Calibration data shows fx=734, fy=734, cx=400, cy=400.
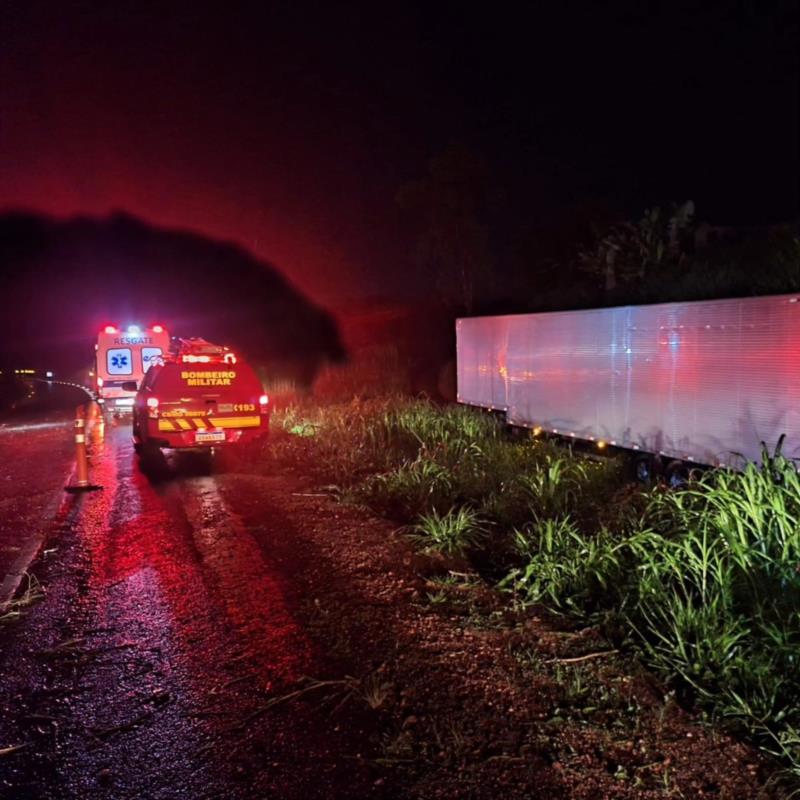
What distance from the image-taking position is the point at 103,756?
3.71 meters

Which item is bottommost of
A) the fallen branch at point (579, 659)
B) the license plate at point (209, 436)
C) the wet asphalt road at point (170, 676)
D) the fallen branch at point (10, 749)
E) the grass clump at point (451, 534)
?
the fallen branch at point (10, 749)

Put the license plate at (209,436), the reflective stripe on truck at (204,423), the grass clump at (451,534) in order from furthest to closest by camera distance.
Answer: the license plate at (209,436)
the reflective stripe on truck at (204,423)
the grass clump at (451,534)

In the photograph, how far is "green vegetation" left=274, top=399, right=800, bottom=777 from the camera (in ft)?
12.9

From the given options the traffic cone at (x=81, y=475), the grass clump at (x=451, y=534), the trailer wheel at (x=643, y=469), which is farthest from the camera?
the traffic cone at (x=81, y=475)

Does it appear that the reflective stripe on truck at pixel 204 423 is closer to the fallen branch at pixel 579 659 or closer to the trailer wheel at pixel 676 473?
the trailer wheel at pixel 676 473

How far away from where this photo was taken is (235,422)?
463 inches

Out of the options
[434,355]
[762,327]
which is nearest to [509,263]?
[434,355]

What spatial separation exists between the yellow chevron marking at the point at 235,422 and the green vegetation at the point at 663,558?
10.1 feet

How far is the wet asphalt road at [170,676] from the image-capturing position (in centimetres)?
351

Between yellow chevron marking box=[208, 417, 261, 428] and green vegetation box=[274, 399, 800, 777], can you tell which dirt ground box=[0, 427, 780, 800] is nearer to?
green vegetation box=[274, 399, 800, 777]

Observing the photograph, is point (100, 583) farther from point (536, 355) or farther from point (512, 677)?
point (536, 355)

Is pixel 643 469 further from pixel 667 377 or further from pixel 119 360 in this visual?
pixel 119 360

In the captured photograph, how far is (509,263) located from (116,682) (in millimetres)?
26358

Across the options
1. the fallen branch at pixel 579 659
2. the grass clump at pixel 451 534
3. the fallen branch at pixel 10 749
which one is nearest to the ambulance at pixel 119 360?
the grass clump at pixel 451 534
